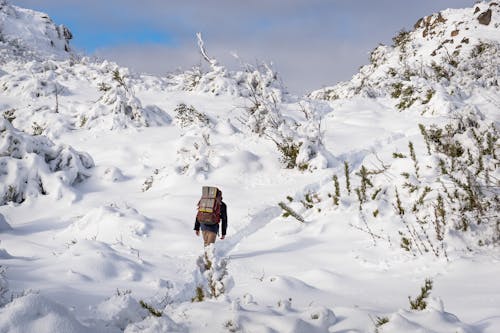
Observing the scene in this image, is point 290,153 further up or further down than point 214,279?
further up

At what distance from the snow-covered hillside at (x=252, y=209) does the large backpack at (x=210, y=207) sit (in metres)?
0.74

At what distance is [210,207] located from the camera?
22.0 ft

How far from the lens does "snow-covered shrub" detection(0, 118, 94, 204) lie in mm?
10586

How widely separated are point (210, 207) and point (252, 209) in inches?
88.7

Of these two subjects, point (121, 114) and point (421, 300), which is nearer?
point (421, 300)

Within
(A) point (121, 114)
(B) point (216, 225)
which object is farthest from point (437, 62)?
(B) point (216, 225)

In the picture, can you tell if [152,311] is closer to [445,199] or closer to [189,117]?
[445,199]

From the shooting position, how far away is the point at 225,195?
9.91m

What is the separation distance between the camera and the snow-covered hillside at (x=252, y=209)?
3029 millimetres

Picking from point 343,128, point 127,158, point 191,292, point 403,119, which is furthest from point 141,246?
point 403,119

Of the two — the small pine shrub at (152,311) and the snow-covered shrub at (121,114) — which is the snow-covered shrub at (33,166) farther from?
the small pine shrub at (152,311)

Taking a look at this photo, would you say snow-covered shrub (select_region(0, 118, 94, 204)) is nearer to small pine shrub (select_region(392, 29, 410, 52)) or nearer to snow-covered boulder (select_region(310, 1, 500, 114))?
snow-covered boulder (select_region(310, 1, 500, 114))

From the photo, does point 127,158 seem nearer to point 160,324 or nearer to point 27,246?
point 27,246

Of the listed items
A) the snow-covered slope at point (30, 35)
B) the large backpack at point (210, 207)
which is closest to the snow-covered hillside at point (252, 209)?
the large backpack at point (210, 207)
